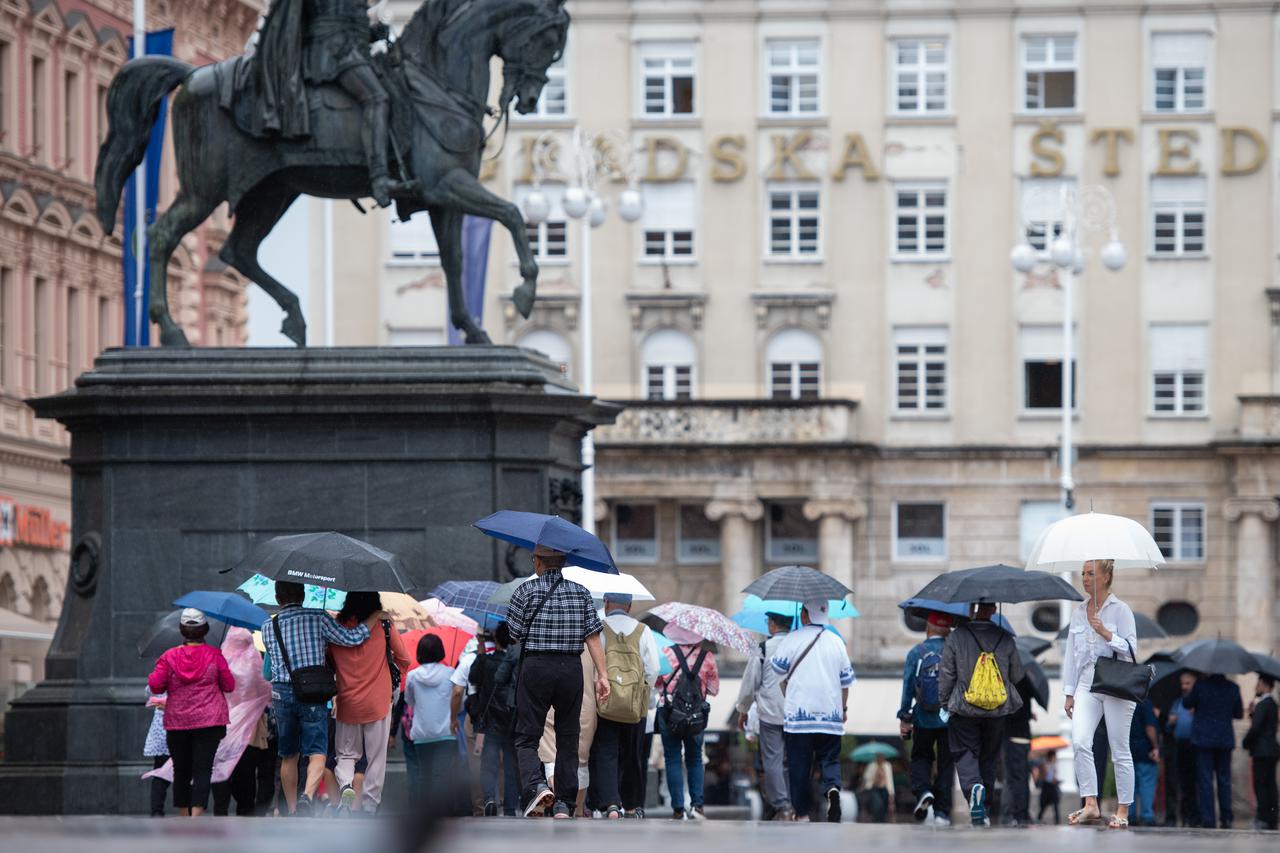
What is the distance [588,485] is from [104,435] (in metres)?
30.2

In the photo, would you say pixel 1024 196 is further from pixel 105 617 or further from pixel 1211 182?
pixel 105 617

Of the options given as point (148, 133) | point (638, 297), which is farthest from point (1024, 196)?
point (148, 133)

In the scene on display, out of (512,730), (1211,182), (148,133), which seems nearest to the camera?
(512,730)

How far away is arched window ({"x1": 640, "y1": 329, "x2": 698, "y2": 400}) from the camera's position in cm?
6650

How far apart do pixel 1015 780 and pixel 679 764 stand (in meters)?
3.25

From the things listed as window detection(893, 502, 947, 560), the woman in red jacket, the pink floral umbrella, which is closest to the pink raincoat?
the woman in red jacket

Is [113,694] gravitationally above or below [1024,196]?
below

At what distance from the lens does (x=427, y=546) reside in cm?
2061

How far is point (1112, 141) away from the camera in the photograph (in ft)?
214

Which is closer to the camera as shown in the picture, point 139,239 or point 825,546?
point 139,239

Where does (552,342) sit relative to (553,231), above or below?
below

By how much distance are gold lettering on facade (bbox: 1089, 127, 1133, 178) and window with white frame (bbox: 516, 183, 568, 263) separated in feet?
38.3

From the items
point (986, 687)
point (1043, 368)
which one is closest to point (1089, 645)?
point (986, 687)

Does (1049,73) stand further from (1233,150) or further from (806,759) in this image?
(806,759)
